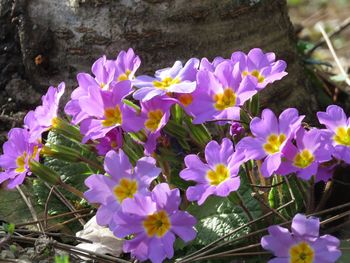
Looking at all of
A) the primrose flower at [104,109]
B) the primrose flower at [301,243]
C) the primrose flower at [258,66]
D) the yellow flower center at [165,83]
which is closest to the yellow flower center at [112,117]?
the primrose flower at [104,109]

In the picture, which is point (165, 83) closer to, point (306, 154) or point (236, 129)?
point (236, 129)

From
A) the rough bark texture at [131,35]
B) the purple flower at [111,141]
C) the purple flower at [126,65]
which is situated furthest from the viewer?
the rough bark texture at [131,35]

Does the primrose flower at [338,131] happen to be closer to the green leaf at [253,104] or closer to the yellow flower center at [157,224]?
the green leaf at [253,104]

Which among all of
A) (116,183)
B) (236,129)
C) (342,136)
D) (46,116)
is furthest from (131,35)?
(342,136)

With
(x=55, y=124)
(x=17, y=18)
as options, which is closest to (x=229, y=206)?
(x=55, y=124)

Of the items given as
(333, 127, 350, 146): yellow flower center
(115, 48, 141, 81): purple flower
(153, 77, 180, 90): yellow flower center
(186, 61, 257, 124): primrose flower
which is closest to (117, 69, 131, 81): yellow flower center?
(115, 48, 141, 81): purple flower

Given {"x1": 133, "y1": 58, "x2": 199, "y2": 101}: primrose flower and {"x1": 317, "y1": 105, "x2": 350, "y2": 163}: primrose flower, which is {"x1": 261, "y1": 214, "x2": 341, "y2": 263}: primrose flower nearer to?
{"x1": 317, "y1": 105, "x2": 350, "y2": 163}: primrose flower
